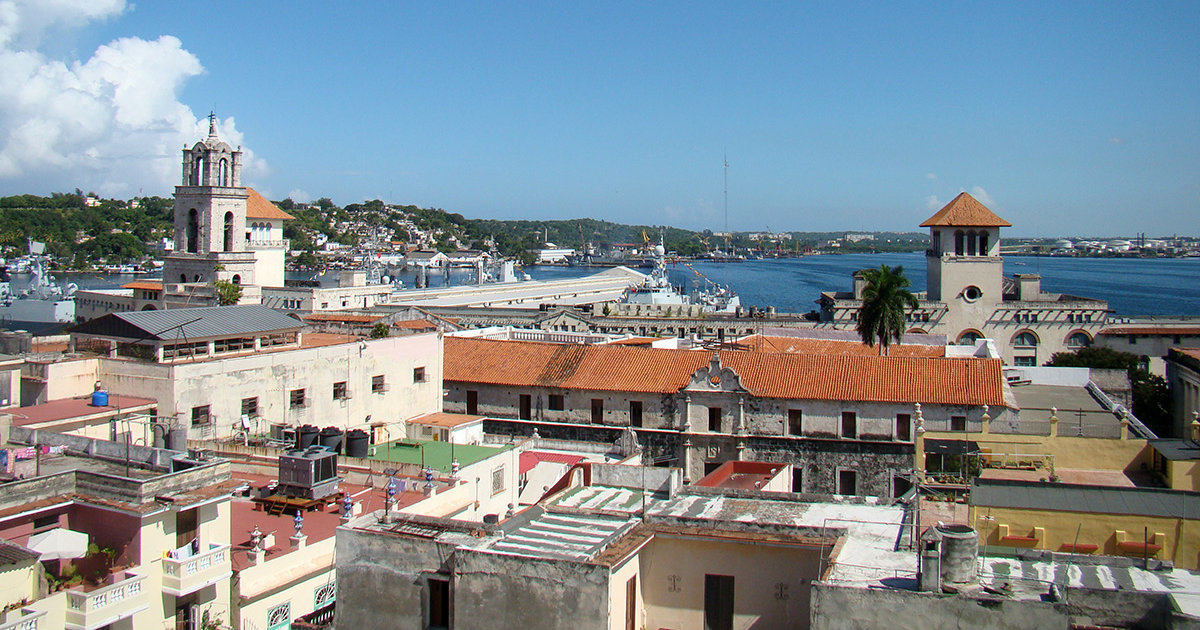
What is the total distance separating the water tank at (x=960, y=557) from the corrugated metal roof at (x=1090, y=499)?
5138 millimetres

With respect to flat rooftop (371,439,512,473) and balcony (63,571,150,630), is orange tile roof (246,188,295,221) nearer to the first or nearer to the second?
flat rooftop (371,439,512,473)

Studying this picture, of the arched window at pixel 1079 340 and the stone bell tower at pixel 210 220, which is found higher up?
the stone bell tower at pixel 210 220

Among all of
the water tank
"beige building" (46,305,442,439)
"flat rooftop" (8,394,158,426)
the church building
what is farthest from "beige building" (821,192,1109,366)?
the water tank

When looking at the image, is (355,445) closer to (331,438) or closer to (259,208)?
(331,438)

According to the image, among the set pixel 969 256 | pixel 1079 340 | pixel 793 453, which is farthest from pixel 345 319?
pixel 1079 340

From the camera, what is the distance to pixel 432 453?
88.0 feet

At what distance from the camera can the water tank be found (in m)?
11.2

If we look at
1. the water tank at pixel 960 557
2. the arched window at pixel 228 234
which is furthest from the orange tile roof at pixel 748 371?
the arched window at pixel 228 234

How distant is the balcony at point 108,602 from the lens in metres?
14.0

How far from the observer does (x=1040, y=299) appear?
2906 inches

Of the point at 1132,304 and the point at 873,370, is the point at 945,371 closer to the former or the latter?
the point at 873,370

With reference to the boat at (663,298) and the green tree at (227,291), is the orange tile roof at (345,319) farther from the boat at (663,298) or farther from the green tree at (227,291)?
the boat at (663,298)

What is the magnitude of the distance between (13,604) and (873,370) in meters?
23.8

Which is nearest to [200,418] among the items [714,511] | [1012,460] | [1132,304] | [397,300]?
[714,511]
